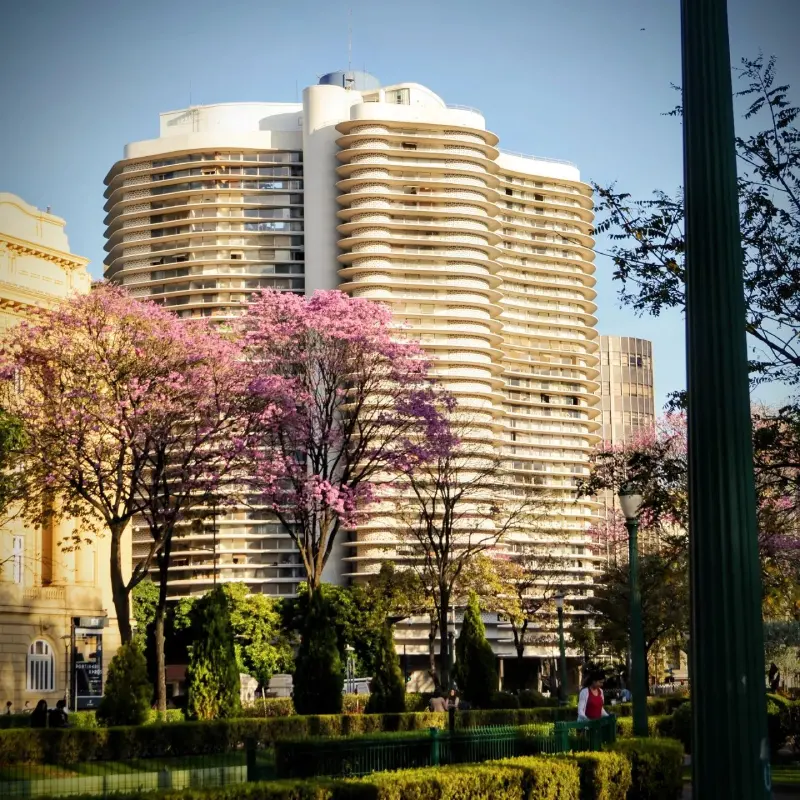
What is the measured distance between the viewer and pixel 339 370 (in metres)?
41.5

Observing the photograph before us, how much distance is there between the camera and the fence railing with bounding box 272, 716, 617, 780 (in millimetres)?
14648

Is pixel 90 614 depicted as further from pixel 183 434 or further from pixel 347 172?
pixel 347 172

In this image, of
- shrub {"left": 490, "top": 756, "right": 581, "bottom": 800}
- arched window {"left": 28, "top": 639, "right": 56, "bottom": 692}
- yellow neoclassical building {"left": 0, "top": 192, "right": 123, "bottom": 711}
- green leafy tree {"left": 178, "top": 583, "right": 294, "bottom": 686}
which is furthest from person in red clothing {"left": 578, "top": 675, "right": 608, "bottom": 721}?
green leafy tree {"left": 178, "top": 583, "right": 294, "bottom": 686}

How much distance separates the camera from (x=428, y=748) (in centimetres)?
1647

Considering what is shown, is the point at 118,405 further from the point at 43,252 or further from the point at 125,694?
the point at 43,252

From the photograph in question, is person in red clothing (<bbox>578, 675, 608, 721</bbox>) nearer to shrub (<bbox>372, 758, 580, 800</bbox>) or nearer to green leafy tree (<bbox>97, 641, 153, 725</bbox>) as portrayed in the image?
shrub (<bbox>372, 758, 580, 800</bbox>)

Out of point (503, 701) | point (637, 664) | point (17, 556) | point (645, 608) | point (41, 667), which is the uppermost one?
point (17, 556)

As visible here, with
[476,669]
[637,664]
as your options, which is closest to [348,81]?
[476,669]

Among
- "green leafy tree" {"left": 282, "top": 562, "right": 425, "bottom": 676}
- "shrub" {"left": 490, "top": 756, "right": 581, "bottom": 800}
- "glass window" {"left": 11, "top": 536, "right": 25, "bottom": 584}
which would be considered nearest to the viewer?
"shrub" {"left": 490, "top": 756, "right": 581, "bottom": 800}

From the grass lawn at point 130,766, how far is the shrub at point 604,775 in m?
3.89

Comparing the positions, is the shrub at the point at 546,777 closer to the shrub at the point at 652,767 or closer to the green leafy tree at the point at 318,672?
A: the shrub at the point at 652,767

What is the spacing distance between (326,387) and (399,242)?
72.5 metres

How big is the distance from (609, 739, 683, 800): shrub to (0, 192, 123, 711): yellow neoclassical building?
115 feet

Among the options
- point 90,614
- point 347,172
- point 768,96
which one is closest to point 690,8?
point 768,96
